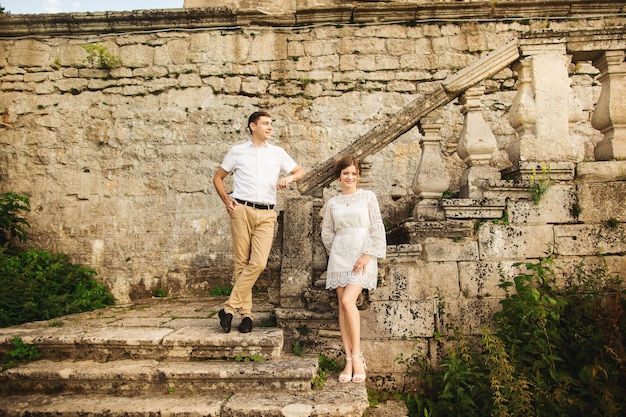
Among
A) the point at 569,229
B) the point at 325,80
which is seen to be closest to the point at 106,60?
the point at 325,80

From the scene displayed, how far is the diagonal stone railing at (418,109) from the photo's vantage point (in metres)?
3.63

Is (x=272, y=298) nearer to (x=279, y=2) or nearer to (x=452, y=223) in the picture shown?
(x=452, y=223)

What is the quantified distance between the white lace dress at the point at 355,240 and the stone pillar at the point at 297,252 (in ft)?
1.33

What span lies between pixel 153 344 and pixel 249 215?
4.03 feet

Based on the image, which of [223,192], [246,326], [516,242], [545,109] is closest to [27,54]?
[223,192]

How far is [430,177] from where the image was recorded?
3.61m

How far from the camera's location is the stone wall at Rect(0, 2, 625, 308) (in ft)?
20.0

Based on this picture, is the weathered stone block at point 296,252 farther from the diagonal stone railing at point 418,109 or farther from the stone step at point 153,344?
the stone step at point 153,344

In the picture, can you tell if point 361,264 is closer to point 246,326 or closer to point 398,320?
point 398,320

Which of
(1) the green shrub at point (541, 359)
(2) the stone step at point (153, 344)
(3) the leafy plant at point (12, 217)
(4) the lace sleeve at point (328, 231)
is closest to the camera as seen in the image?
(1) the green shrub at point (541, 359)

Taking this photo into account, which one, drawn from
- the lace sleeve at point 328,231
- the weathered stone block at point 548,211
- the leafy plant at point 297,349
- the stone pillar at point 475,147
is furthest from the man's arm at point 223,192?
the weathered stone block at point 548,211

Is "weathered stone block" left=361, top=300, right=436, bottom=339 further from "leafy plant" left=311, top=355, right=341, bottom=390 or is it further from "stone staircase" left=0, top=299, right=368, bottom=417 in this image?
"stone staircase" left=0, top=299, right=368, bottom=417

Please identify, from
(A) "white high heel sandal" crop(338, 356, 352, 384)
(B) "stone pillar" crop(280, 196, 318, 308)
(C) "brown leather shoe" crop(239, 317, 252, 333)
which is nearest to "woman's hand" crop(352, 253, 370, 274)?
(B) "stone pillar" crop(280, 196, 318, 308)

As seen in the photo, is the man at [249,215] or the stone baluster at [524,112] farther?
the stone baluster at [524,112]
